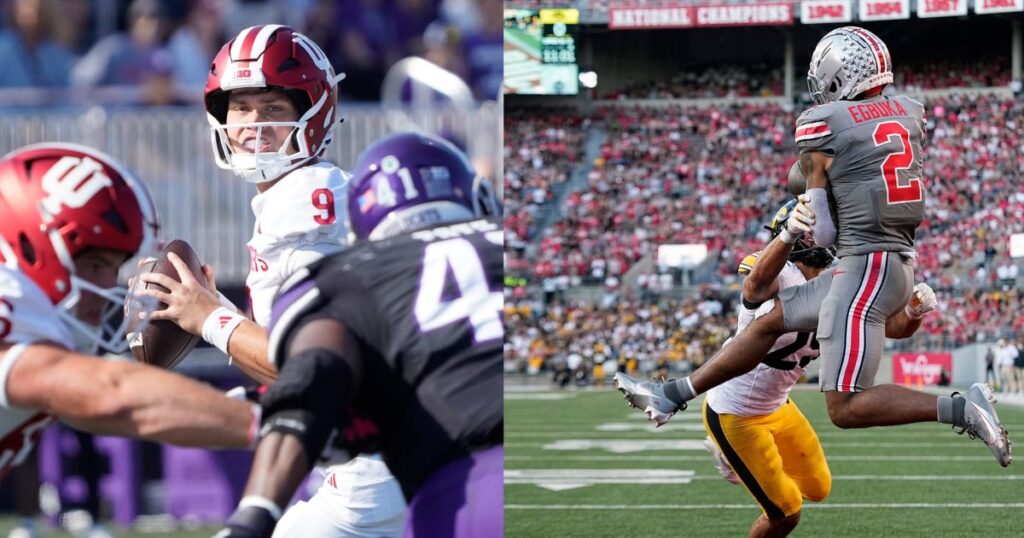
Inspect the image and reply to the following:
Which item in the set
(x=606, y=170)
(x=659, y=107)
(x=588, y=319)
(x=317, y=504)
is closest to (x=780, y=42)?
(x=659, y=107)

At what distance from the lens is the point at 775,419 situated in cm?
411

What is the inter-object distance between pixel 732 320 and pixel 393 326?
15789 mm

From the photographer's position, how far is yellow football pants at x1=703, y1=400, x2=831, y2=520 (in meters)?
4.04

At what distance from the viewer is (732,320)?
1747 centimetres

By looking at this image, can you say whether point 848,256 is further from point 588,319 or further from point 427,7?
point 588,319

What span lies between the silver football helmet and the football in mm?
1939

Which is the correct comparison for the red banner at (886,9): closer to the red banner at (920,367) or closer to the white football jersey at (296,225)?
the red banner at (920,367)

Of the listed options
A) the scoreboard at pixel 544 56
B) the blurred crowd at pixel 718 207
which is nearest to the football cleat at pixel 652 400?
the blurred crowd at pixel 718 207

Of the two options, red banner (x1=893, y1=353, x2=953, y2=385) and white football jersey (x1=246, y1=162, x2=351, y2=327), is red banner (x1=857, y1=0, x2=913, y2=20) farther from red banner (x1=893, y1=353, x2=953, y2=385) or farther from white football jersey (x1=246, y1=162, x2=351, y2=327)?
white football jersey (x1=246, y1=162, x2=351, y2=327)

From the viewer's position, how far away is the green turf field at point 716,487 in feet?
17.6

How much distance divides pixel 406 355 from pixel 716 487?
4.84 meters

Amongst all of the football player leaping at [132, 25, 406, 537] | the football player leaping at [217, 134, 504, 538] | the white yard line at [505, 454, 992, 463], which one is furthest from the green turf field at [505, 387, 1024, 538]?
the football player leaping at [217, 134, 504, 538]

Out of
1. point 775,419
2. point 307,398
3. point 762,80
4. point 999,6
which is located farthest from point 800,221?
point 762,80

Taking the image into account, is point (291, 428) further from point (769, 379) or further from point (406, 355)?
point (769, 379)
